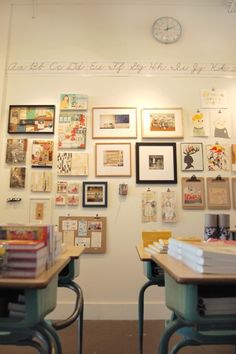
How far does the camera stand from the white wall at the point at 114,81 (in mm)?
2936

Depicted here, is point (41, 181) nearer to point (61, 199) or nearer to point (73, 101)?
point (61, 199)

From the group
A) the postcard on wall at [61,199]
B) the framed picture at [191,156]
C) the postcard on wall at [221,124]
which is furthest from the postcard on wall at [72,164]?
the postcard on wall at [221,124]

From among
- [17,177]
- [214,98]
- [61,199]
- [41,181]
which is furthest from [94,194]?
[214,98]

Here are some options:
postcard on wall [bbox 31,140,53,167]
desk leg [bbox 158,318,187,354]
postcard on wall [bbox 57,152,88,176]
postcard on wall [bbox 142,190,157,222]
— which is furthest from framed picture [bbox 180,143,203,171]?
desk leg [bbox 158,318,187,354]

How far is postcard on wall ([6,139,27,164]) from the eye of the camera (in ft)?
10.2

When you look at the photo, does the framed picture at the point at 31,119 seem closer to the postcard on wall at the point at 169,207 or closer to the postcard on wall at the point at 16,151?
the postcard on wall at the point at 16,151

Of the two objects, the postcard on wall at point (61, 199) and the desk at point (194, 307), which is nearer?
the desk at point (194, 307)

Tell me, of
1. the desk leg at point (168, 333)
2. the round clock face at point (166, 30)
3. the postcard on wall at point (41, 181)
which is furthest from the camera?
the round clock face at point (166, 30)

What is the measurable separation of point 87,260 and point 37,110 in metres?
1.69

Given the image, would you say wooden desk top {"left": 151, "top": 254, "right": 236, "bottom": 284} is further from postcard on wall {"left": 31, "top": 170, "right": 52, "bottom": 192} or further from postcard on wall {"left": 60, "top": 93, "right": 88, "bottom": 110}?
postcard on wall {"left": 60, "top": 93, "right": 88, "bottom": 110}

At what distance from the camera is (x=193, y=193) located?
3035 millimetres

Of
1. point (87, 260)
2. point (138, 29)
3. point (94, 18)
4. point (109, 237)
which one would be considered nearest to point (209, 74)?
point (138, 29)

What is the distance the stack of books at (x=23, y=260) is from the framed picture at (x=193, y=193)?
2233 millimetres

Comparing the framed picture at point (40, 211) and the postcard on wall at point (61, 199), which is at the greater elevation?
the postcard on wall at point (61, 199)
